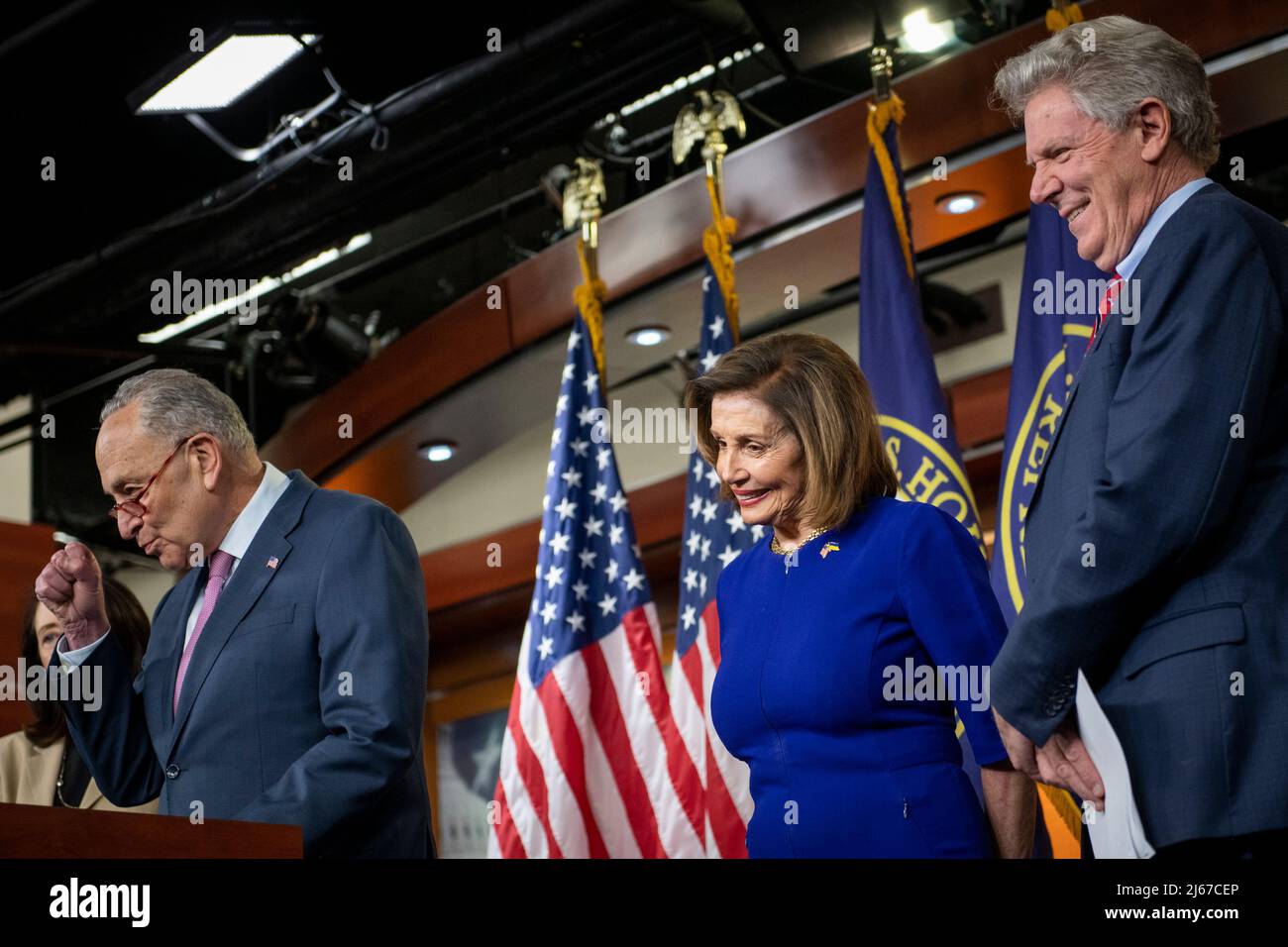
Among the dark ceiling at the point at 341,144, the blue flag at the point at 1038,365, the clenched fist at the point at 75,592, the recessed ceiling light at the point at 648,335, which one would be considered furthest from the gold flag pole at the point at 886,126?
the clenched fist at the point at 75,592

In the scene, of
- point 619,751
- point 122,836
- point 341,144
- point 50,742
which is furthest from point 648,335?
point 122,836

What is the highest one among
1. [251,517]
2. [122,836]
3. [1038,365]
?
[1038,365]

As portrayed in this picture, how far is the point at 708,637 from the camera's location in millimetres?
Result: 4133

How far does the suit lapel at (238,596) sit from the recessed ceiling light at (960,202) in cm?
268

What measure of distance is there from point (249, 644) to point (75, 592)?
0.31 meters

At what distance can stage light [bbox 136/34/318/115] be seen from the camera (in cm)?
471

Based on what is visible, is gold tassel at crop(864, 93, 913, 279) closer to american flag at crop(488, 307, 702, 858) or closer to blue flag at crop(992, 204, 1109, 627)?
blue flag at crop(992, 204, 1109, 627)

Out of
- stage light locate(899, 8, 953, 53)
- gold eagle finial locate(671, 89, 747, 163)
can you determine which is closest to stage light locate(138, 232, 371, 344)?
stage light locate(899, 8, 953, 53)

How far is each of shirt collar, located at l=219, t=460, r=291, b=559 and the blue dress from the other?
86 centimetres

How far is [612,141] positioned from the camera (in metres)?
6.05

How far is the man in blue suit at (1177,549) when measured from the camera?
1.58m

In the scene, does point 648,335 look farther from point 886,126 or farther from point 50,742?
point 50,742

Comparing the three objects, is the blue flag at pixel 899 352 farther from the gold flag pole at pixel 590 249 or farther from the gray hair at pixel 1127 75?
the gray hair at pixel 1127 75
